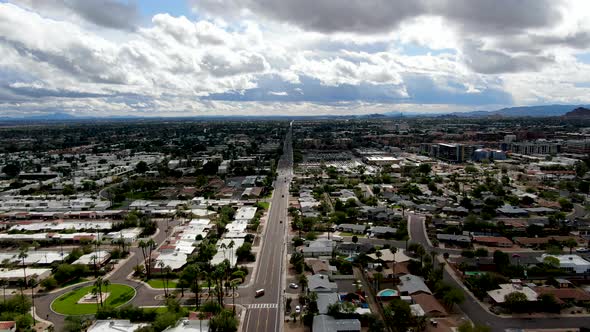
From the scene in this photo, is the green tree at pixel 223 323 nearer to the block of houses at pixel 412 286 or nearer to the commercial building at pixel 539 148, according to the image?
the block of houses at pixel 412 286

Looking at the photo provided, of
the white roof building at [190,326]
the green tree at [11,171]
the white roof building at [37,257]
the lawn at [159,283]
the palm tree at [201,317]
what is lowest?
the lawn at [159,283]

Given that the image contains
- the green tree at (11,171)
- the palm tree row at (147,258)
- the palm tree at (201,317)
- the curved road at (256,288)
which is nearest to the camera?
the palm tree at (201,317)

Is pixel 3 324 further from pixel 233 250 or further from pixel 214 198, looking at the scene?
pixel 214 198

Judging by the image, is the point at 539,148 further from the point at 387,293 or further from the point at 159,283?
the point at 159,283

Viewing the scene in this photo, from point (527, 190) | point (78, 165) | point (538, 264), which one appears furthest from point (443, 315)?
point (78, 165)

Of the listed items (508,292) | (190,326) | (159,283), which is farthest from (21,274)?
(508,292)

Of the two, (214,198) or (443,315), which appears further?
(214,198)

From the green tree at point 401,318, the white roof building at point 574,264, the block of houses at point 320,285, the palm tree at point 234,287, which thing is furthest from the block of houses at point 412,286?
the white roof building at point 574,264
